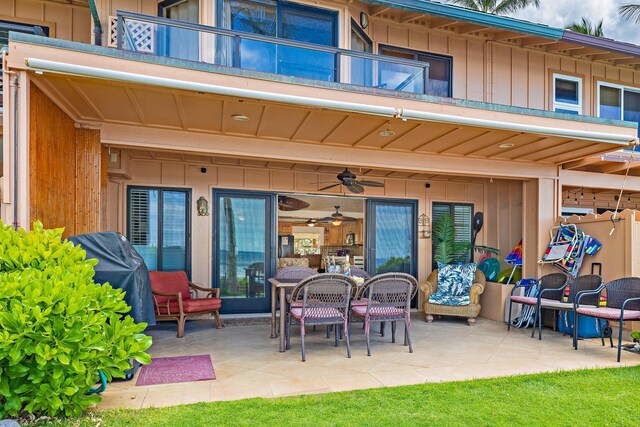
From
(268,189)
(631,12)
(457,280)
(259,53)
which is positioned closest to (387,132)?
(259,53)

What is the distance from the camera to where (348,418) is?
307 cm

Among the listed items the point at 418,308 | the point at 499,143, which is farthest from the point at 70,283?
the point at 418,308

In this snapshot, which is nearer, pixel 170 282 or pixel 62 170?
pixel 62 170

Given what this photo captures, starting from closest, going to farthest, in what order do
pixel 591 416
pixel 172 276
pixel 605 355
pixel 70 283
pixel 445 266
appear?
pixel 70 283
pixel 591 416
pixel 605 355
pixel 172 276
pixel 445 266

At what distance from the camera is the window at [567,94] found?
841cm

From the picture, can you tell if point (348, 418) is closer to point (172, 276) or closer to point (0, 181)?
point (0, 181)

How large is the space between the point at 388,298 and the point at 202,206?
12.5ft

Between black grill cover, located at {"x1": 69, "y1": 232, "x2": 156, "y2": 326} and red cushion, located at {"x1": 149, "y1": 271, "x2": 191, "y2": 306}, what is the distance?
2.31 metres

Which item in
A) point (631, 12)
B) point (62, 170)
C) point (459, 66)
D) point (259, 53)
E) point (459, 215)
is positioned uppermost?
point (631, 12)

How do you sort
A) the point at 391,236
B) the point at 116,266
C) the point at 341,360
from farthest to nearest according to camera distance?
1. the point at 391,236
2. the point at 341,360
3. the point at 116,266

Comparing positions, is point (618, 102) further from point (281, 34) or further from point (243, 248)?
point (243, 248)

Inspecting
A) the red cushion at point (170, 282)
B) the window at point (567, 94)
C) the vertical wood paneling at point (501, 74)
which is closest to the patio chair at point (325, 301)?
the red cushion at point (170, 282)

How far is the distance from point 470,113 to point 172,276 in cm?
485

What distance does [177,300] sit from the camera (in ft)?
20.0
